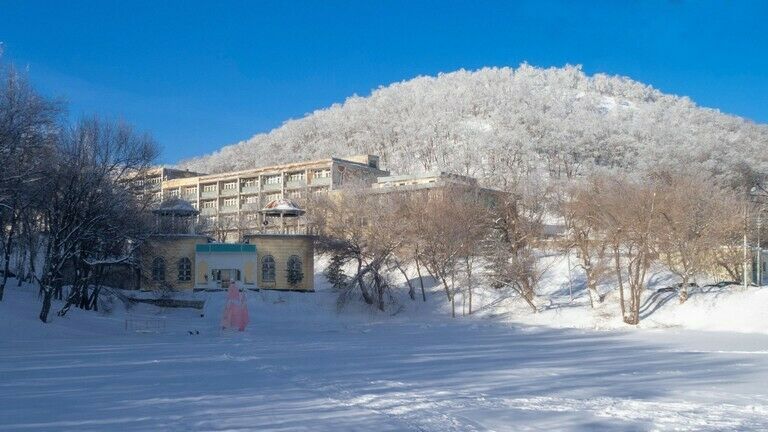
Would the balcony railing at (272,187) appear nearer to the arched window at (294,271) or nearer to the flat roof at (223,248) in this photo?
the arched window at (294,271)

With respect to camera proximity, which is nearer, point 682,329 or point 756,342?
point 756,342

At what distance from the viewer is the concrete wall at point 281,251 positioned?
190 feet

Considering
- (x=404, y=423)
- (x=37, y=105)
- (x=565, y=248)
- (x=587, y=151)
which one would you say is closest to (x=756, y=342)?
(x=565, y=248)

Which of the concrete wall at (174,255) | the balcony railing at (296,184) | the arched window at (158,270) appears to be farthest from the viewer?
the balcony railing at (296,184)

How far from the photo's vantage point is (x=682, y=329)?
40.7 metres

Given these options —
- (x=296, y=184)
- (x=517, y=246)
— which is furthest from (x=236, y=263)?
(x=296, y=184)

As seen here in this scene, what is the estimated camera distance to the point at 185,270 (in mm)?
57312

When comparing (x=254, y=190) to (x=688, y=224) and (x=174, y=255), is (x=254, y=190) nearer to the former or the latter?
(x=174, y=255)

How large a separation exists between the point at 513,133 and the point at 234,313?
108 meters

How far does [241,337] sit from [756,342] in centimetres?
2278

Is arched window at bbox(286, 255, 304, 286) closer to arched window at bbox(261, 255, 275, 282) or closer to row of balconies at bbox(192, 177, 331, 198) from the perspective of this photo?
arched window at bbox(261, 255, 275, 282)

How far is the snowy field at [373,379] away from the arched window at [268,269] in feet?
62.7

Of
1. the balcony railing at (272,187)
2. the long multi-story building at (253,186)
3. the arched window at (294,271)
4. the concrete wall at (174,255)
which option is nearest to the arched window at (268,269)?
the arched window at (294,271)

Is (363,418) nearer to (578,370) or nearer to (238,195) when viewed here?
(578,370)
